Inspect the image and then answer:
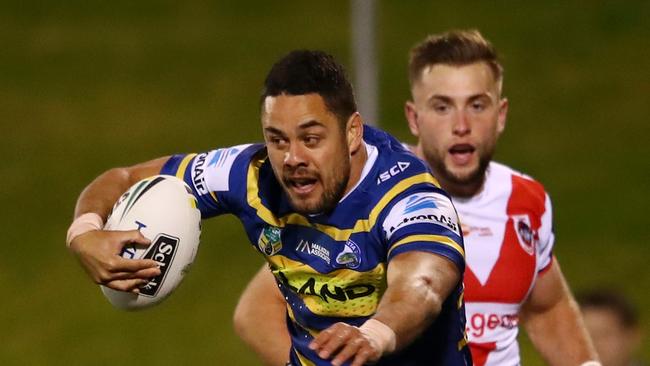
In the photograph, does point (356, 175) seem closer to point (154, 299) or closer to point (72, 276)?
point (154, 299)

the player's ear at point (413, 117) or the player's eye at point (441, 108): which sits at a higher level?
the player's eye at point (441, 108)

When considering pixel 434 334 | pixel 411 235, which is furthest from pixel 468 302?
pixel 411 235

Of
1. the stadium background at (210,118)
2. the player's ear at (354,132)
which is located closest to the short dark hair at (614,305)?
the player's ear at (354,132)

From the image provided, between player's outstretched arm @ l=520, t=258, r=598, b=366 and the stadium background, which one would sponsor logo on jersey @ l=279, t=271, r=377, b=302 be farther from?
the stadium background

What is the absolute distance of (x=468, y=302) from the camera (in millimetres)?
6559

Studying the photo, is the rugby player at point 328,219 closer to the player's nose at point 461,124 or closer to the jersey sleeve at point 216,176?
the jersey sleeve at point 216,176

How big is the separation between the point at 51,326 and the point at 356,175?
803cm

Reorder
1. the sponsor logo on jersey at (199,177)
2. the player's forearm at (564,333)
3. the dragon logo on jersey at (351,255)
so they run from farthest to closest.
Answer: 1. the player's forearm at (564,333)
2. the sponsor logo on jersey at (199,177)
3. the dragon logo on jersey at (351,255)

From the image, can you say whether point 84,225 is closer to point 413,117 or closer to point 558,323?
point 413,117

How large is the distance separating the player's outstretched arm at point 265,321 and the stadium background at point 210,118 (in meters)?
5.68

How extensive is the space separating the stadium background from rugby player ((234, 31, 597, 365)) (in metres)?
6.06

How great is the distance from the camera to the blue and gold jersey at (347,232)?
539 centimetres

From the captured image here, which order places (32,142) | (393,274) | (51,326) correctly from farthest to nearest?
(32,142) → (51,326) → (393,274)

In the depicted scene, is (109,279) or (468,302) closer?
(109,279)
